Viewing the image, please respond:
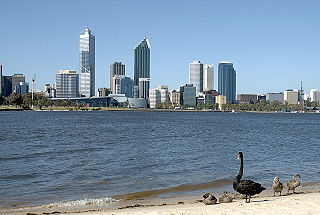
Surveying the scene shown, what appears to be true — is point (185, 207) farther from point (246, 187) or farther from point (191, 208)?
point (246, 187)

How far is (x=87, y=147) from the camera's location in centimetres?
5231

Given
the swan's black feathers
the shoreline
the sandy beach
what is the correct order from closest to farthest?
the sandy beach, the shoreline, the swan's black feathers

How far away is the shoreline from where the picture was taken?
1747 cm

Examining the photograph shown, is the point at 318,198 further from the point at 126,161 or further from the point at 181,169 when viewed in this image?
the point at 126,161

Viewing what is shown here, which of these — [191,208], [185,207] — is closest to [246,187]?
[191,208]

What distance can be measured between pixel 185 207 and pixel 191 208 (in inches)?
24.4

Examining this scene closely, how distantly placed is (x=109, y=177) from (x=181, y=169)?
6236mm

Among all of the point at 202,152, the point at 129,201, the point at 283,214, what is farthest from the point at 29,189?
the point at 202,152

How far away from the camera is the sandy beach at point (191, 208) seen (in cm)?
1731

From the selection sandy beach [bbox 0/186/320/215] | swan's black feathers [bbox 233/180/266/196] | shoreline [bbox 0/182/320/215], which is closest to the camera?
sandy beach [bbox 0/186/320/215]

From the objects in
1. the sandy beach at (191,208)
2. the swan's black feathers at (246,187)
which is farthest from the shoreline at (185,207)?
the swan's black feathers at (246,187)

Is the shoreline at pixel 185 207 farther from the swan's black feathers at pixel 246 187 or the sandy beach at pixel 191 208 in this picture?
the swan's black feathers at pixel 246 187

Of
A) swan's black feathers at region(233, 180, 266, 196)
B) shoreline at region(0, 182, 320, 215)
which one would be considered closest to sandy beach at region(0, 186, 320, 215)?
shoreline at region(0, 182, 320, 215)

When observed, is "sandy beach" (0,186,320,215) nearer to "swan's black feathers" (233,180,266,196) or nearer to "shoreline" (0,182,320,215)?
"shoreline" (0,182,320,215)
